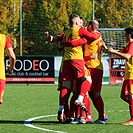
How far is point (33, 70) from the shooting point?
28.9 meters

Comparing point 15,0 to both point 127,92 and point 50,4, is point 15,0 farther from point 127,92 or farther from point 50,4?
point 127,92

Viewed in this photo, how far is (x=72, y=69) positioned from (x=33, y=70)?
695 inches

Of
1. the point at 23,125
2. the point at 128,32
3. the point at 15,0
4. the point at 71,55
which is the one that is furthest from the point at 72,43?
the point at 15,0

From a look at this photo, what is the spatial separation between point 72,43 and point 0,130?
2202mm

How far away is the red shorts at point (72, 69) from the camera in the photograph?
36.9 feet

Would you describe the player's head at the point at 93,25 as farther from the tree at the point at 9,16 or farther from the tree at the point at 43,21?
the tree at the point at 43,21

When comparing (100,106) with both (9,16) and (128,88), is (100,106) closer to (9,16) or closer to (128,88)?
(128,88)

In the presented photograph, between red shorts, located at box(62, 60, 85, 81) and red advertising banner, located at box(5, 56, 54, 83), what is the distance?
684 inches

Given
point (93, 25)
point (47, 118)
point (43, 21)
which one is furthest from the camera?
point (43, 21)

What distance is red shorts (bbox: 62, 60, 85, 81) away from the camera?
1124 centimetres

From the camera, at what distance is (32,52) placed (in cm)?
4666

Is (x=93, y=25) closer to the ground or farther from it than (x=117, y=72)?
farther from it

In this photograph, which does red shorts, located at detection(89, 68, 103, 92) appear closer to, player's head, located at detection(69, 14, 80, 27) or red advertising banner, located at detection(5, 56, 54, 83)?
player's head, located at detection(69, 14, 80, 27)

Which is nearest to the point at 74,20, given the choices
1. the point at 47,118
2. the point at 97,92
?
the point at 97,92
